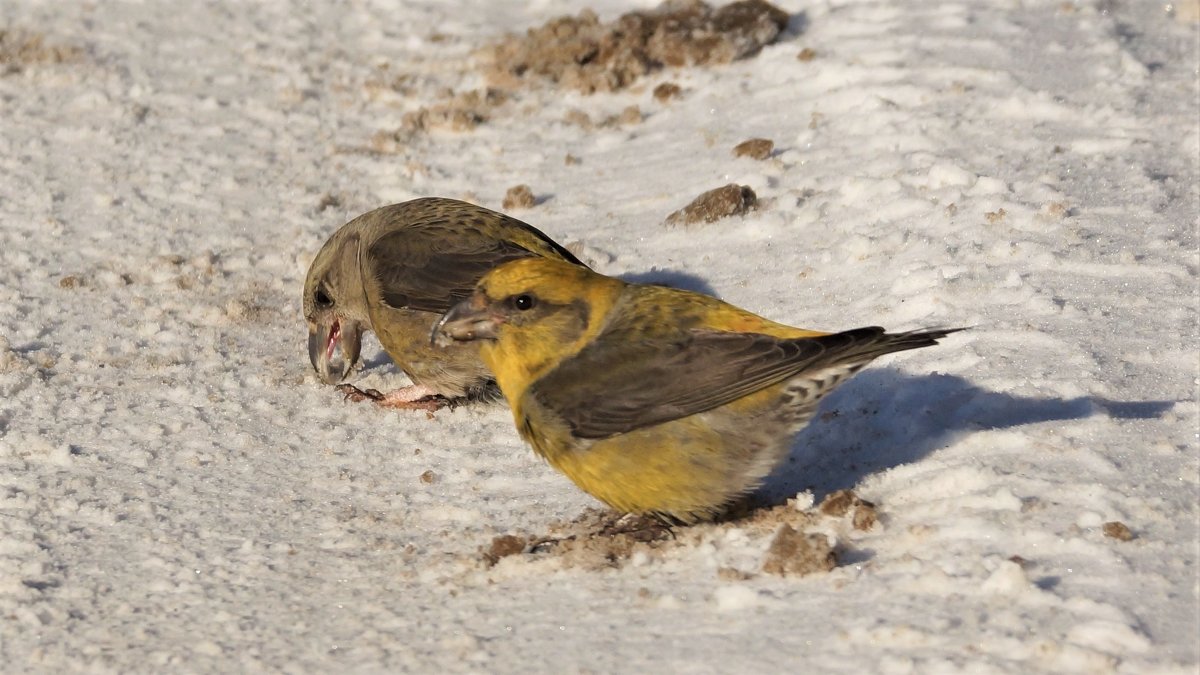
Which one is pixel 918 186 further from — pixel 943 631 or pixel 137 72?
pixel 137 72

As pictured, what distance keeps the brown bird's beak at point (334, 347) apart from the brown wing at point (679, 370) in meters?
1.73

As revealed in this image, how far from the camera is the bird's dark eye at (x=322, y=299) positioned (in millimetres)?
6246

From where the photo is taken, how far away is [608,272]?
→ 6.66 meters

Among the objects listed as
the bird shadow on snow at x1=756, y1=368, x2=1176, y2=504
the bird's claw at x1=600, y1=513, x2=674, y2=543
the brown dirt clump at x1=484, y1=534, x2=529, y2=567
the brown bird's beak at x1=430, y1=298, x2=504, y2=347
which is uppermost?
the brown bird's beak at x1=430, y1=298, x2=504, y2=347

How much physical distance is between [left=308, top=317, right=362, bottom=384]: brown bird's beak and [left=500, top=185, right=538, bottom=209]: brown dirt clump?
1319 mm

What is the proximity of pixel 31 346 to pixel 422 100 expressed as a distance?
322 cm

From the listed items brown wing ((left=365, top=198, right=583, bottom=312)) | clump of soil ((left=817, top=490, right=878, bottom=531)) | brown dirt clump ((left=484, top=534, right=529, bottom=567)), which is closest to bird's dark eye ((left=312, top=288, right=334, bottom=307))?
brown wing ((left=365, top=198, right=583, bottom=312))

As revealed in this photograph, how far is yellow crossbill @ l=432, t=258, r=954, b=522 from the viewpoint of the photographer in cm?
434

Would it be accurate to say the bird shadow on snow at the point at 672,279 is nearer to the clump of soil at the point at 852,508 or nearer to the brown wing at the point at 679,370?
the brown wing at the point at 679,370

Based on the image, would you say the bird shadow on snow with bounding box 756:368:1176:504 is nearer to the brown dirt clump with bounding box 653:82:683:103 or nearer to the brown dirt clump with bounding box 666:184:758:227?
the brown dirt clump with bounding box 666:184:758:227

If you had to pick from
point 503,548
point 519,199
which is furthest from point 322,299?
point 503,548

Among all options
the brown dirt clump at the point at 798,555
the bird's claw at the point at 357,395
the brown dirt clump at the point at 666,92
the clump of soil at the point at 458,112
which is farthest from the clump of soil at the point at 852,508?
the clump of soil at the point at 458,112

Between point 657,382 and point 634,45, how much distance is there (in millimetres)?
4547

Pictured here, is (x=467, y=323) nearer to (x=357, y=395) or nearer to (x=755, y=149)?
(x=357, y=395)
